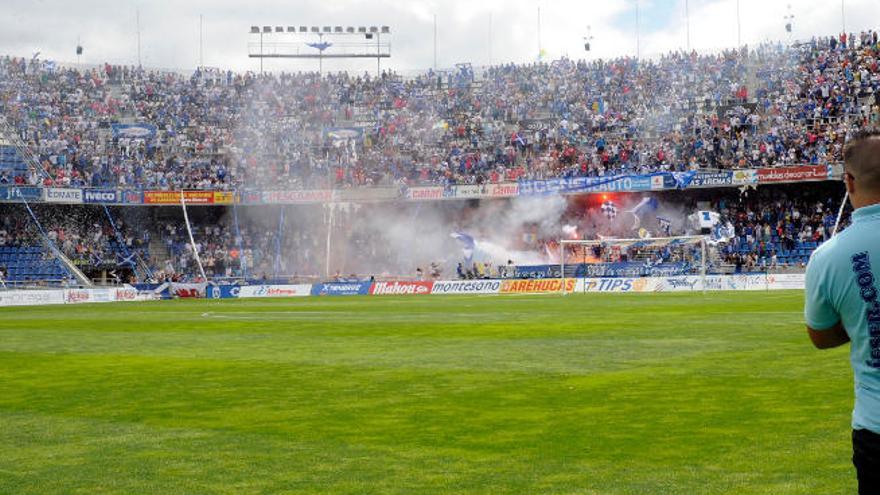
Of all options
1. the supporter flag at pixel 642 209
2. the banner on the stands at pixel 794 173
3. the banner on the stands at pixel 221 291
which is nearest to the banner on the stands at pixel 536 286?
the supporter flag at pixel 642 209

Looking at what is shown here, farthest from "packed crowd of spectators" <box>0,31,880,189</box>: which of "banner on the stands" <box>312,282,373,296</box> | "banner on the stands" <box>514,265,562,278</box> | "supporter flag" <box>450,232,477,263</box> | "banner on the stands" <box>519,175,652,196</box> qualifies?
"banner on the stands" <box>312,282,373,296</box>

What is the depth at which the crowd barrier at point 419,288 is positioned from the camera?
168ft

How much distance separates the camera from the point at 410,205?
70500mm

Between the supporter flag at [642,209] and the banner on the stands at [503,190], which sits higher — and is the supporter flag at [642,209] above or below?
below

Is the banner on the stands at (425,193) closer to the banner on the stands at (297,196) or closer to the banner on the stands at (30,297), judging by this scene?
the banner on the stands at (297,196)

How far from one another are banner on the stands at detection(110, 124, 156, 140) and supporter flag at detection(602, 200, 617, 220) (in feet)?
102

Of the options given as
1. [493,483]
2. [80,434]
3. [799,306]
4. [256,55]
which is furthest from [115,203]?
[493,483]

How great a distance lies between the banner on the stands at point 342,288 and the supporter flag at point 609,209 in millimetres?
15051

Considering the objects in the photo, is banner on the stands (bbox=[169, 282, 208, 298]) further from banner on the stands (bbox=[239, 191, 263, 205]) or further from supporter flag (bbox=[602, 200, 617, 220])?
supporter flag (bbox=[602, 200, 617, 220])

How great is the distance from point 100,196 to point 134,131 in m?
7.64

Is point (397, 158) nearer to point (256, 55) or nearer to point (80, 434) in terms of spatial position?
point (256, 55)

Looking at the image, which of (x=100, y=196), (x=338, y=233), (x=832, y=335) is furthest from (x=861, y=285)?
(x=338, y=233)

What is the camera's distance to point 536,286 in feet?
188

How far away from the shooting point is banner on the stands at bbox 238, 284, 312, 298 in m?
62.5
